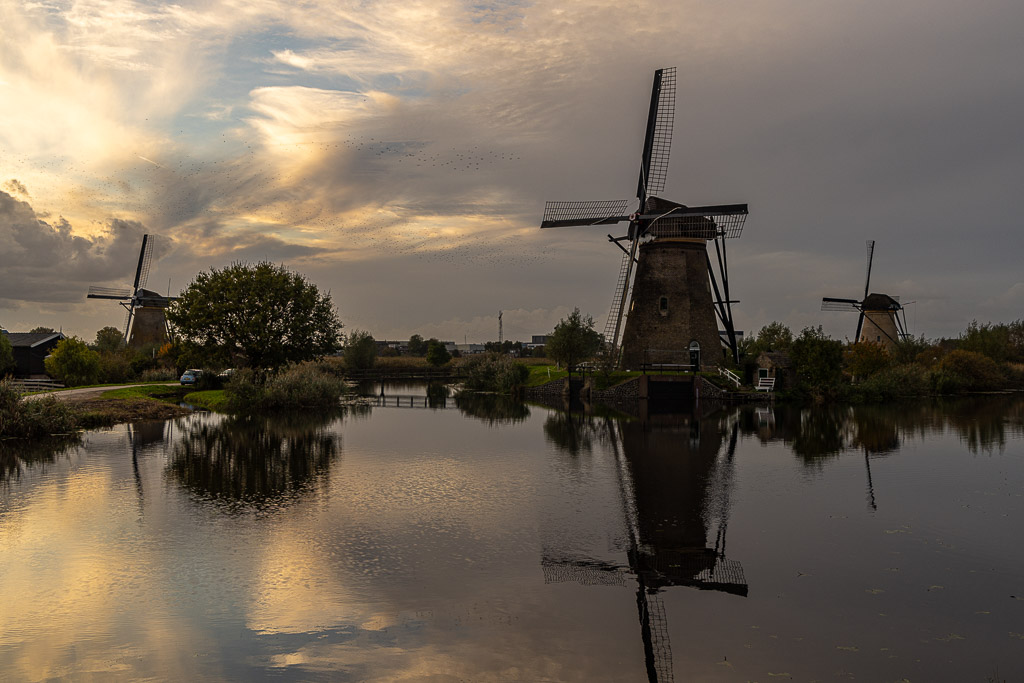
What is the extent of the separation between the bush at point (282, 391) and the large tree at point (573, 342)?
22.5 metres

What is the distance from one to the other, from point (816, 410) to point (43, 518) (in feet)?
131

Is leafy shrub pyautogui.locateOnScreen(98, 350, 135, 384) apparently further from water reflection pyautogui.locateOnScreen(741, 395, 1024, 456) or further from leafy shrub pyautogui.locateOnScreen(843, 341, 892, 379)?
leafy shrub pyautogui.locateOnScreen(843, 341, 892, 379)

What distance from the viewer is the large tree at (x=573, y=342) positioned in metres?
60.2

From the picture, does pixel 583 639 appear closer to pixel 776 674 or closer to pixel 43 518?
pixel 776 674

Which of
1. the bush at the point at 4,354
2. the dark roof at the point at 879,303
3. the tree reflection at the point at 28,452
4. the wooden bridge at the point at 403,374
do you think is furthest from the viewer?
the wooden bridge at the point at 403,374

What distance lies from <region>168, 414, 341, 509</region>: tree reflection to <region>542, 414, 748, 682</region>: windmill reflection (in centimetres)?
807

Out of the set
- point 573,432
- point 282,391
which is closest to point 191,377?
point 282,391

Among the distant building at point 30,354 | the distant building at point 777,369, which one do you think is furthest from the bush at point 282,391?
the distant building at point 777,369

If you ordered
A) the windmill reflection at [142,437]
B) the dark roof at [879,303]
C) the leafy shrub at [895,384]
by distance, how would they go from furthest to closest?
the dark roof at [879,303] < the leafy shrub at [895,384] < the windmill reflection at [142,437]

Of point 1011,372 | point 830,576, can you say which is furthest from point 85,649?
point 1011,372

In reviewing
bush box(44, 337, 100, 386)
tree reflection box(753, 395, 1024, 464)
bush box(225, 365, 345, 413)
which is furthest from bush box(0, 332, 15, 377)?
tree reflection box(753, 395, 1024, 464)

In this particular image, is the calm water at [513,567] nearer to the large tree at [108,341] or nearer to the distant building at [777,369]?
the distant building at [777,369]

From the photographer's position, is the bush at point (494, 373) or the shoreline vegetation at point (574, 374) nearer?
the shoreline vegetation at point (574, 374)

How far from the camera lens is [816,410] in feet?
140
